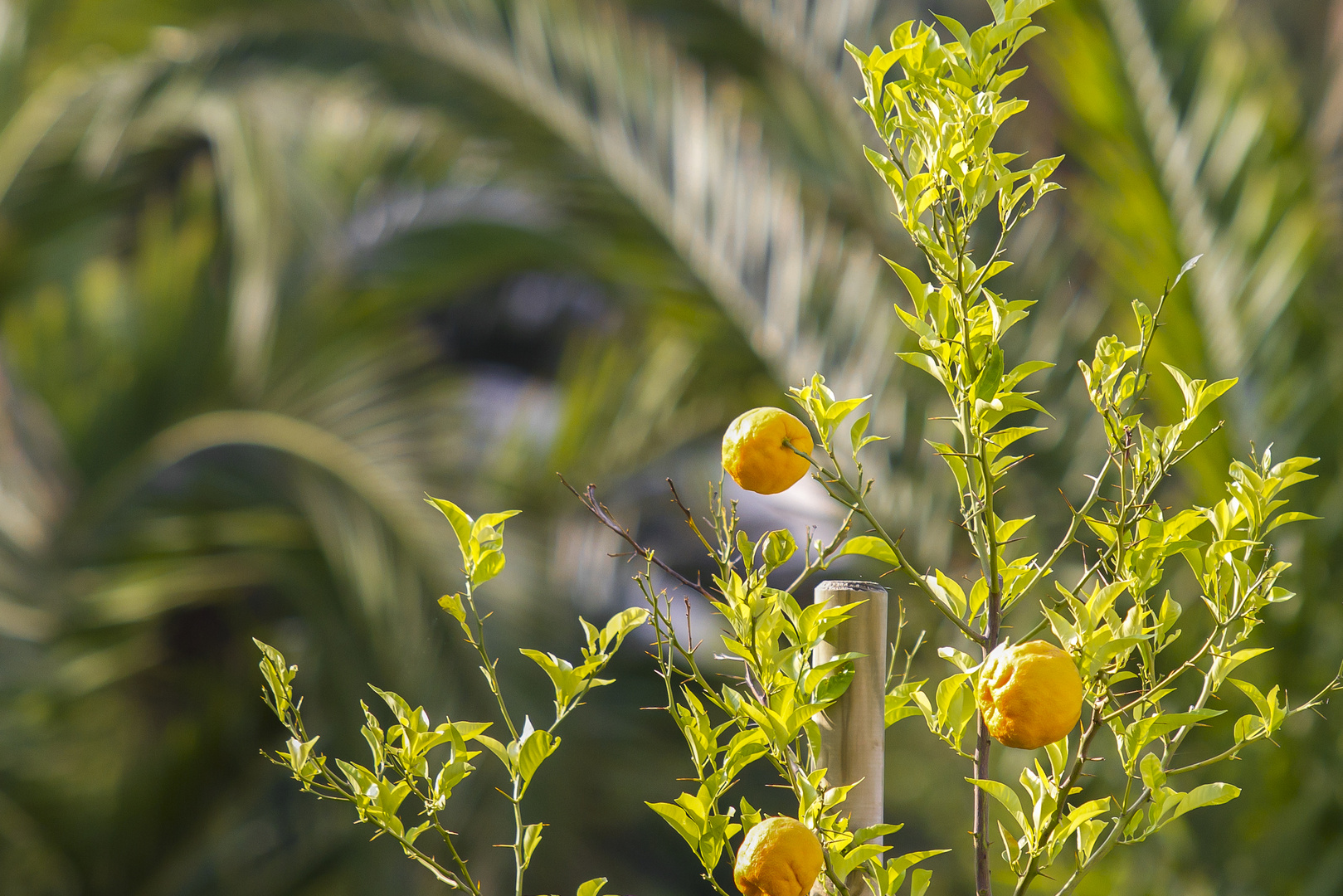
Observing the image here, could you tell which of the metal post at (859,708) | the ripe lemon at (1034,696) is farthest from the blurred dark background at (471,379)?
the ripe lemon at (1034,696)

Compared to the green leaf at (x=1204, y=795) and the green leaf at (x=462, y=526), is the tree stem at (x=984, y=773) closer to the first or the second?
the green leaf at (x=1204, y=795)

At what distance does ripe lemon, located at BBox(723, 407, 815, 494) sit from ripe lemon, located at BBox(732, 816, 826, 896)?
174 mm

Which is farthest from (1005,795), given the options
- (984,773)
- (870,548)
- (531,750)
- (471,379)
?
(471,379)

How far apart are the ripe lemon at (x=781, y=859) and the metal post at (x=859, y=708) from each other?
110 mm

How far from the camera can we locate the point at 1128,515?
22.3 inches

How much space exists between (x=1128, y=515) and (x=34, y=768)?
2.99 metres

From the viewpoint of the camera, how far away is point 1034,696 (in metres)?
0.48

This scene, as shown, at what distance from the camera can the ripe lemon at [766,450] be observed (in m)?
0.56

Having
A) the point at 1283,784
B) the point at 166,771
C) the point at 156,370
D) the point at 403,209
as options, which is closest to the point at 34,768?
the point at 166,771

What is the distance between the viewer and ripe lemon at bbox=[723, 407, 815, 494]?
565 mm

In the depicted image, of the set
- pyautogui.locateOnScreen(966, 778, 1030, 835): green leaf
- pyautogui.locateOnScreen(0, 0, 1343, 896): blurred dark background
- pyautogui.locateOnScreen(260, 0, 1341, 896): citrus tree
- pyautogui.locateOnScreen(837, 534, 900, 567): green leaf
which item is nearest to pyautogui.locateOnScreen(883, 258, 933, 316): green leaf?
pyautogui.locateOnScreen(260, 0, 1341, 896): citrus tree

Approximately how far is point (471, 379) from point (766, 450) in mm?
2674

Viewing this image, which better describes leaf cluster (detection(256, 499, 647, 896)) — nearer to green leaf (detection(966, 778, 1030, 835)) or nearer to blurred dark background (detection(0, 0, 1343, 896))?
green leaf (detection(966, 778, 1030, 835))

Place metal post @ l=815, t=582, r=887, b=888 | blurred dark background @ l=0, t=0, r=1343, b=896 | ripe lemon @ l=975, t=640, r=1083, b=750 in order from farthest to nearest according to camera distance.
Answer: blurred dark background @ l=0, t=0, r=1343, b=896 < metal post @ l=815, t=582, r=887, b=888 < ripe lemon @ l=975, t=640, r=1083, b=750
